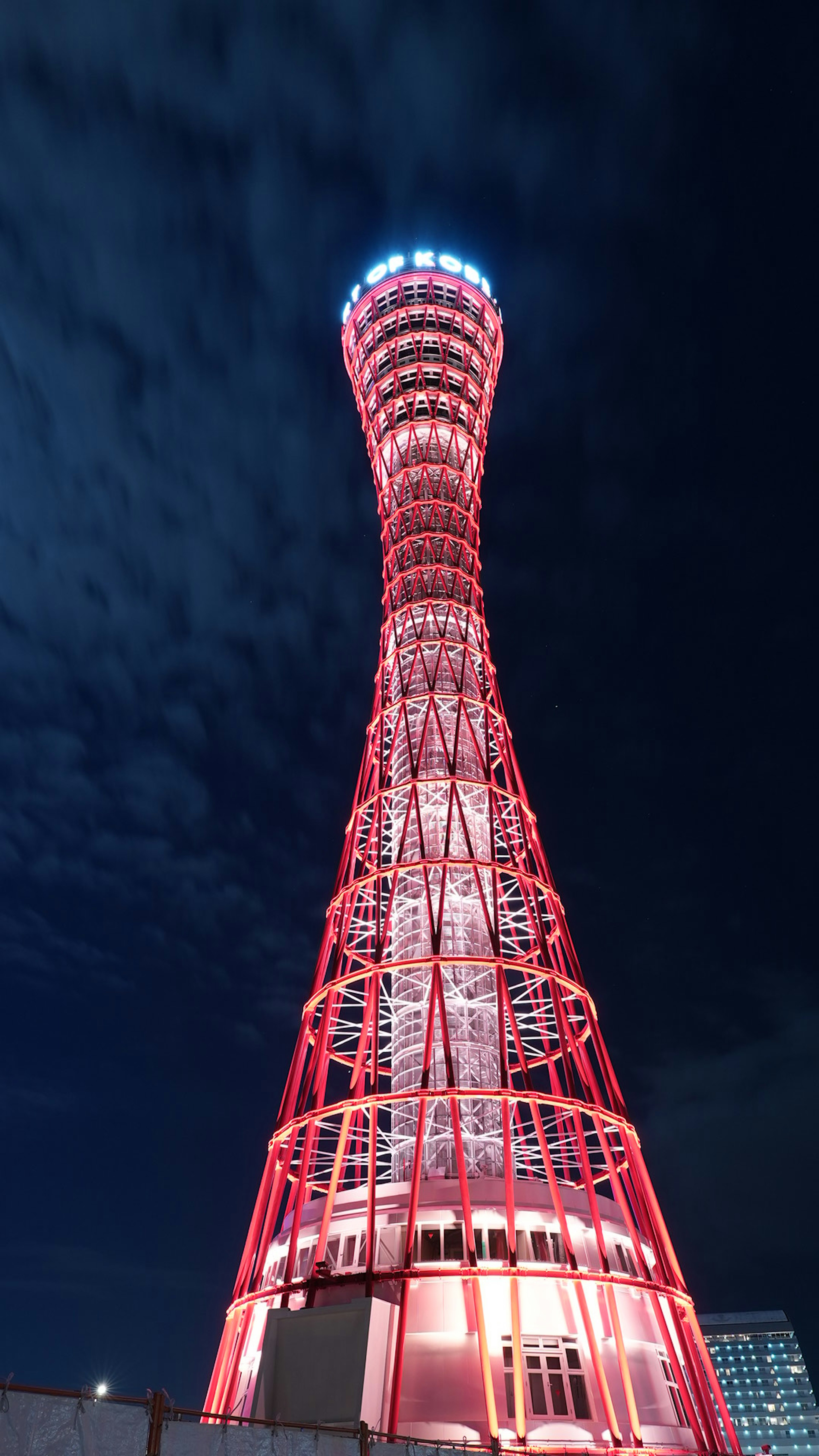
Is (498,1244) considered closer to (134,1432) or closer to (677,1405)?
(677,1405)

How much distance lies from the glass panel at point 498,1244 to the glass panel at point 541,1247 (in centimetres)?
82

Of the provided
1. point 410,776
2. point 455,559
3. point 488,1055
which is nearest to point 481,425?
point 455,559

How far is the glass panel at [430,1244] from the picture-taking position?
25281 mm

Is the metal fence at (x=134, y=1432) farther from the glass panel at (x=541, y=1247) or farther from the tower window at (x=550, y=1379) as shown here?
the glass panel at (x=541, y=1247)

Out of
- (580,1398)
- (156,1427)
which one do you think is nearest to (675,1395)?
(580,1398)

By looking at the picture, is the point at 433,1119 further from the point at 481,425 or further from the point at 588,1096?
the point at 481,425

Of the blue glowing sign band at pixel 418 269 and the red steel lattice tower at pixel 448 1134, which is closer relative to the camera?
the red steel lattice tower at pixel 448 1134

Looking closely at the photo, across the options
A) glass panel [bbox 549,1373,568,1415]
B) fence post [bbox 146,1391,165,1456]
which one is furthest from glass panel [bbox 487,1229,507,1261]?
fence post [bbox 146,1391,165,1456]

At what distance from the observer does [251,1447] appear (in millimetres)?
10867

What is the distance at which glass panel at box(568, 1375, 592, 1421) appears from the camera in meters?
22.7

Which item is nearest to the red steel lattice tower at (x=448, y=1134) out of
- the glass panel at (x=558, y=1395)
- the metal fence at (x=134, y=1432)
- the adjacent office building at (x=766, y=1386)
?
the glass panel at (x=558, y=1395)

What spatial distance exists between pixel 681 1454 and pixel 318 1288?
9.02 m

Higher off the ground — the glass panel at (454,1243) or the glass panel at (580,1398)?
the glass panel at (454,1243)

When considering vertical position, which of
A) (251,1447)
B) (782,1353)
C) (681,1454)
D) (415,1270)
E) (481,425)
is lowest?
(251,1447)
